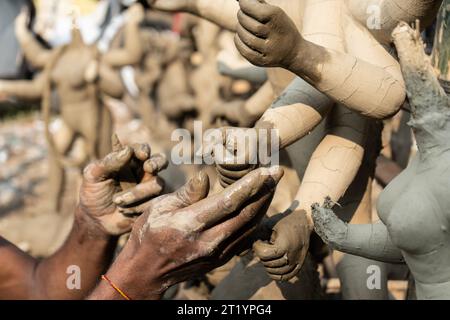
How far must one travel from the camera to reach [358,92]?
1.67 meters

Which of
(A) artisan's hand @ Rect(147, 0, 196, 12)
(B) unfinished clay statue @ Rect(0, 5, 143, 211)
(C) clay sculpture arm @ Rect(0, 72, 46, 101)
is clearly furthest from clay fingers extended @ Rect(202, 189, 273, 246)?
(C) clay sculpture arm @ Rect(0, 72, 46, 101)

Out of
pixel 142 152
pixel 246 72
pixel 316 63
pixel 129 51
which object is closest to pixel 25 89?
pixel 129 51

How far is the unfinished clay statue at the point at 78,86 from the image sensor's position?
15.7ft

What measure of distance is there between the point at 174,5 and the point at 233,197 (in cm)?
89

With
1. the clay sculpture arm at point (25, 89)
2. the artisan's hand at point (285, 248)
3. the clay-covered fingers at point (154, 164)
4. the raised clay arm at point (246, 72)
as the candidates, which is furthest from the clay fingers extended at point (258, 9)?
the clay sculpture arm at point (25, 89)

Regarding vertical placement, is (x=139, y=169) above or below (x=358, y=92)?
below

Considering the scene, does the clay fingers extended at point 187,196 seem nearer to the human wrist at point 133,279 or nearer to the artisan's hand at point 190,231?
the artisan's hand at point 190,231

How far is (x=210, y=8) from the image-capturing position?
2221 mm

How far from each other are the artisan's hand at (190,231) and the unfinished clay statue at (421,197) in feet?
0.49

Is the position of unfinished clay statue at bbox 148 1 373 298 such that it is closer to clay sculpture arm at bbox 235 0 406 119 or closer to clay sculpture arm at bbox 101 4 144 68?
clay sculpture arm at bbox 235 0 406 119

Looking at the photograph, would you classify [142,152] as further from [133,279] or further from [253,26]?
[253,26]
